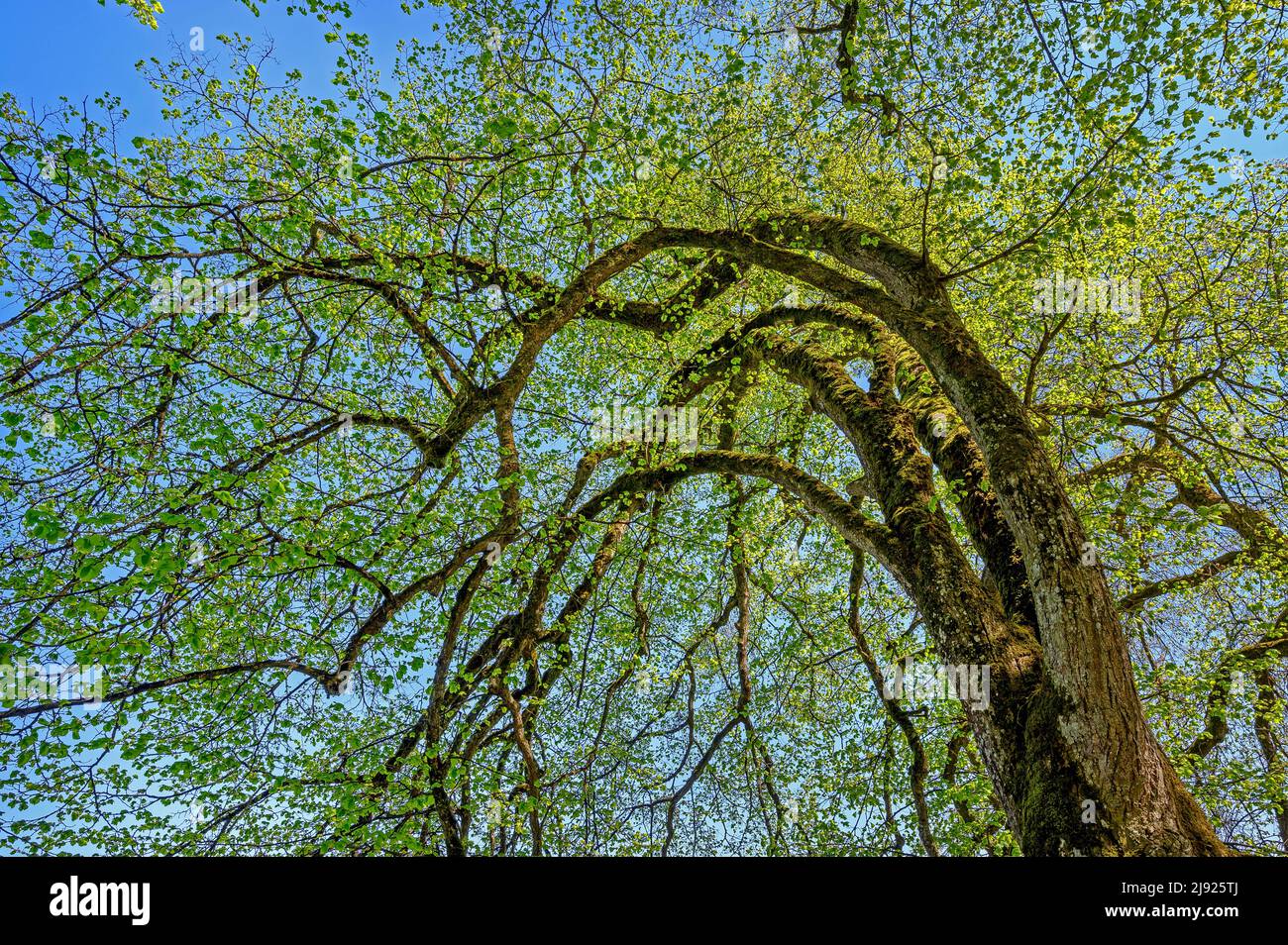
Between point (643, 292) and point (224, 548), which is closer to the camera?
point (224, 548)

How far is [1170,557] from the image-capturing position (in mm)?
8109

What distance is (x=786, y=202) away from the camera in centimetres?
827

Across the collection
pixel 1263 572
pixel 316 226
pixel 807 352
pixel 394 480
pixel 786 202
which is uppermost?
pixel 786 202

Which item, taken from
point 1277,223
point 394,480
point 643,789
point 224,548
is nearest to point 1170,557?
point 1277,223

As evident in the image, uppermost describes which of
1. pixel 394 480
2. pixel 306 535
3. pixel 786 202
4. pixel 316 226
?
pixel 786 202

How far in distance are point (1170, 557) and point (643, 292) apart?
8117 mm

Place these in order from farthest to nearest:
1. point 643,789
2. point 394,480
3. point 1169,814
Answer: point 643,789 → point 394,480 → point 1169,814

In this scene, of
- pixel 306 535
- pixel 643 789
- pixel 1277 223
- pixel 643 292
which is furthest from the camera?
pixel 643 292
